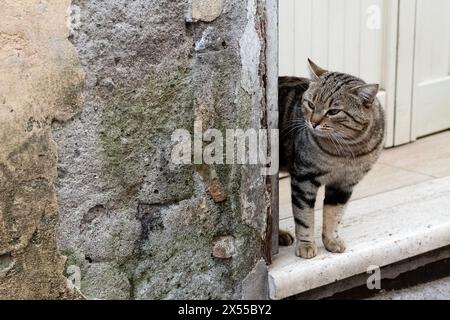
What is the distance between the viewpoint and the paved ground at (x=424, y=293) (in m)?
3.27

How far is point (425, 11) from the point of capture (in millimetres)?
4020

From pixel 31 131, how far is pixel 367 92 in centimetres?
112

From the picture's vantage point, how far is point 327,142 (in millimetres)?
3027

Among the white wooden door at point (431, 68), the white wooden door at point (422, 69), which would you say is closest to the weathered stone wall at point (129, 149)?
the white wooden door at point (422, 69)

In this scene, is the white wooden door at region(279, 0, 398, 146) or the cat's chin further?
the white wooden door at region(279, 0, 398, 146)

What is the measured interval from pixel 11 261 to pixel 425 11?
91.4 inches

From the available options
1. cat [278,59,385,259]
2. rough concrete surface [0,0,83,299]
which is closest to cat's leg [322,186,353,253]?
cat [278,59,385,259]

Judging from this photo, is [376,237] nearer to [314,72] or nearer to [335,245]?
[335,245]

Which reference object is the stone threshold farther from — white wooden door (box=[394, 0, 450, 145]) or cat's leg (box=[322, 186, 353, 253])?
white wooden door (box=[394, 0, 450, 145])

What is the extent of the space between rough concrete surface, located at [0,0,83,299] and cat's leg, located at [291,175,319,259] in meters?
0.88

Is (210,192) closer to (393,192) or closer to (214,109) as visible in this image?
(214,109)

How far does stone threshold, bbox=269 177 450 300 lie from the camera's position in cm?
305

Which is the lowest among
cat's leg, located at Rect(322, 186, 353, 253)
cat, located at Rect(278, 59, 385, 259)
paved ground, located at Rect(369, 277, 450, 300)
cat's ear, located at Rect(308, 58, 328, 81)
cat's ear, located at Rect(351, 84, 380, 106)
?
paved ground, located at Rect(369, 277, 450, 300)

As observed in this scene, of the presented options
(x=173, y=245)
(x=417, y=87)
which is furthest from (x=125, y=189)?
(x=417, y=87)
